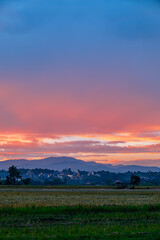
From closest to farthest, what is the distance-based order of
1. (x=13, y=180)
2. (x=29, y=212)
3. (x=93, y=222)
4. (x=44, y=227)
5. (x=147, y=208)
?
(x=44, y=227) → (x=93, y=222) → (x=29, y=212) → (x=147, y=208) → (x=13, y=180)

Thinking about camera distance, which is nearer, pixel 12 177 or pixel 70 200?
pixel 70 200

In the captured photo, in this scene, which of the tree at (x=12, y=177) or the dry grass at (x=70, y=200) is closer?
the dry grass at (x=70, y=200)

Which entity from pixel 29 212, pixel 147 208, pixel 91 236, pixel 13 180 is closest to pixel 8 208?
pixel 29 212

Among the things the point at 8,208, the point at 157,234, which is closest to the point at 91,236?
the point at 157,234

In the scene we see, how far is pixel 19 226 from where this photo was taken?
69.4 feet

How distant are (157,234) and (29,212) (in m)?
15.6

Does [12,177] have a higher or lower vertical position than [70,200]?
higher

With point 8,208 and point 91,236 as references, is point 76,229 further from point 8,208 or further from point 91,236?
point 8,208

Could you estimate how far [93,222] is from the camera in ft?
75.6

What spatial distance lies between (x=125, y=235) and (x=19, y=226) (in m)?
7.42

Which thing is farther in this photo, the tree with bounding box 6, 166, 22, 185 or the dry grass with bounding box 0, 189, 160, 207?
the tree with bounding box 6, 166, 22, 185

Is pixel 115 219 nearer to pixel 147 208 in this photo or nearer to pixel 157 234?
pixel 157 234

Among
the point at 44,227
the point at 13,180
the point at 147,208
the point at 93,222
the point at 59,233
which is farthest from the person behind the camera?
the point at 13,180

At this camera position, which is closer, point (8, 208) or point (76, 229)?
point (76, 229)
